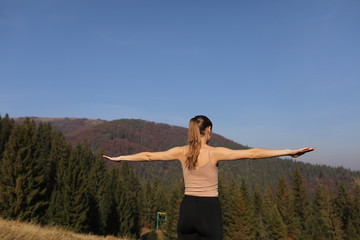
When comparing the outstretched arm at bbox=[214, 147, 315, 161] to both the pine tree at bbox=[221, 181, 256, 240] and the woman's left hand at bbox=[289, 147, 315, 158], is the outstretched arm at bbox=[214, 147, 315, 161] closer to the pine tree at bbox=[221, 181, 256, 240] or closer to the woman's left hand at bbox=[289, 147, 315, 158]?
the woman's left hand at bbox=[289, 147, 315, 158]

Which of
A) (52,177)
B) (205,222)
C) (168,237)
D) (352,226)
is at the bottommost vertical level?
(168,237)

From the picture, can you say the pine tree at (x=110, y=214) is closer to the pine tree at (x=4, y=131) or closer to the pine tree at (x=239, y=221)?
the pine tree at (x=239, y=221)

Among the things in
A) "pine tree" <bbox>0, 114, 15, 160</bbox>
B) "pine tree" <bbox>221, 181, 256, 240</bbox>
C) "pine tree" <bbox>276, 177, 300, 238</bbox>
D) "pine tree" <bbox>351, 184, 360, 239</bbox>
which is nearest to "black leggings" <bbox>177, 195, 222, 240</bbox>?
"pine tree" <bbox>221, 181, 256, 240</bbox>

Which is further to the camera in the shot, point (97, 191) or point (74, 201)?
point (97, 191)

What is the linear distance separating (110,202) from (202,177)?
151 feet

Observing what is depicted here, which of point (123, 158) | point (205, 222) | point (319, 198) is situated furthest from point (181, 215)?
point (319, 198)

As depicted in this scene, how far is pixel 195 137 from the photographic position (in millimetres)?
3678


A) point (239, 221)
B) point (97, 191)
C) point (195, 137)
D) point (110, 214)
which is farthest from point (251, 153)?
point (97, 191)

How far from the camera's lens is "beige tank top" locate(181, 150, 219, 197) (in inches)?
139

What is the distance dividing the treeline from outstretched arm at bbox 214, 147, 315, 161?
22502 mm

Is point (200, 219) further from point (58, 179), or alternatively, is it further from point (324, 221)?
point (324, 221)

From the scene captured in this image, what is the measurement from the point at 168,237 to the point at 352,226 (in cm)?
3356

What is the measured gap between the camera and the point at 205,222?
338cm

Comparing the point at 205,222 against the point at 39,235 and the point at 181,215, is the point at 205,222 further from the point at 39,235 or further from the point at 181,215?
the point at 39,235
